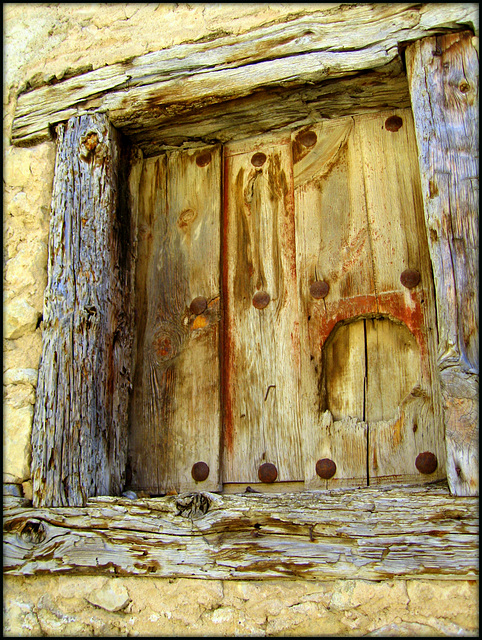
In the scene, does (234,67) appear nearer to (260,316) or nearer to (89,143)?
(89,143)

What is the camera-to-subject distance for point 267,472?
2.03 metres

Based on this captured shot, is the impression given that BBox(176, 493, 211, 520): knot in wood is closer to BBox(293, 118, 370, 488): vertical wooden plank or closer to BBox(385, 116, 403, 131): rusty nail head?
BBox(293, 118, 370, 488): vertical wooden plank

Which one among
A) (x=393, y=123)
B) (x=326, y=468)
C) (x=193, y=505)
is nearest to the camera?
(x=193, y=505)

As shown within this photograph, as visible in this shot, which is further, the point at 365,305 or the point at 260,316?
the point at 260,316

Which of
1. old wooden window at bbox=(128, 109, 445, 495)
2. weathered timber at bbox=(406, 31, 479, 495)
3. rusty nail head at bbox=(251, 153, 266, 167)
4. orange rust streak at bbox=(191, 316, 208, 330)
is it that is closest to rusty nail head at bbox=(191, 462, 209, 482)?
old wooden window at bbox=(128, 109, 445, 495)

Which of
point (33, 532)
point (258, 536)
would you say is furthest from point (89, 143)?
point (258, 536)

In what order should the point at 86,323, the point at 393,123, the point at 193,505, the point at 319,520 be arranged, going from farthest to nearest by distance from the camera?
the point at 393,123
the point at 86,323
the point at 193,505
the point at 319,520

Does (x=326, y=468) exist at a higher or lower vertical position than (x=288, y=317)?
lower

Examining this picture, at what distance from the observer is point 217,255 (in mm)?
2283

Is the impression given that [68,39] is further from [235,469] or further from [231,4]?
[235,469]

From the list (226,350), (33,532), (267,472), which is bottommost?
(33,532)

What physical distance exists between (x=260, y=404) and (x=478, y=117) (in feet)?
3.45

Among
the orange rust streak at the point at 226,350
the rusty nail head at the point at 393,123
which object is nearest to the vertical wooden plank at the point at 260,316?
the orange rust streak at the point at 226,350

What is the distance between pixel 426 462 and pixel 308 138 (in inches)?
44.7
